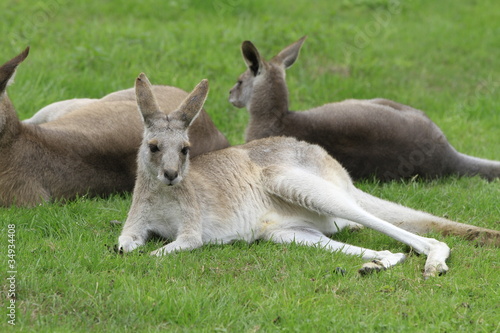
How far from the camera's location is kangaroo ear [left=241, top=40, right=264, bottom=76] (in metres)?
8.29

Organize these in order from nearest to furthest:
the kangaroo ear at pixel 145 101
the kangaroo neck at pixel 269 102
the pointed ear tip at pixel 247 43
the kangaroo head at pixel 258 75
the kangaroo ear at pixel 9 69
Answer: the kangaroo ear at pixel 145 101 < the kangaroo ear at pixel 9 69 < the pointed ear tip at pixel 247 43 < the kangaroo neck at pixel 269 102 < the kangaroo head at pixel 258 75

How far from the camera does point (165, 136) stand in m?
5.37

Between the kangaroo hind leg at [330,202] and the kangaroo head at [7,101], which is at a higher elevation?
the kangaroo head at [7,101]

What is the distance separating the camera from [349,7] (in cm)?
1323

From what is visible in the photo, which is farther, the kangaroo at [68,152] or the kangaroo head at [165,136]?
the kangaroo at [68,152]

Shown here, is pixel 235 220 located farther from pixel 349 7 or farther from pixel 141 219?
pixel 349 7

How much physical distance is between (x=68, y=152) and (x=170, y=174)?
1.81 metres

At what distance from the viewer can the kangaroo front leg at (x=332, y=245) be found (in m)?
5.01

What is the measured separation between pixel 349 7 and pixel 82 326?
10.2 meters

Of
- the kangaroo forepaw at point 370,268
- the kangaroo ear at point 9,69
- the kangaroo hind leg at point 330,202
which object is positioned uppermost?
the kangaroo ear at point 9,69

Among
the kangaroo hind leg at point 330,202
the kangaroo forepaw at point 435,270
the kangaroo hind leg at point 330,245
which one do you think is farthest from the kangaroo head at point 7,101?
the kangaroo forepaw at point 435,270

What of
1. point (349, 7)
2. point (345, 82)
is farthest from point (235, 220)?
point (349, 7)

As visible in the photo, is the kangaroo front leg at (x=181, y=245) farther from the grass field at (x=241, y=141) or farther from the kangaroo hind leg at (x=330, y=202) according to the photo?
the kangaroo hind leg at (x=330, y=202)

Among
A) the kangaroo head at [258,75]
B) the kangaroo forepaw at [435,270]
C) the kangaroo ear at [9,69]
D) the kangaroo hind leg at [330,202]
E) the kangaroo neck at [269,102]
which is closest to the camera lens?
the kangaroo forepaw at [435,270]
